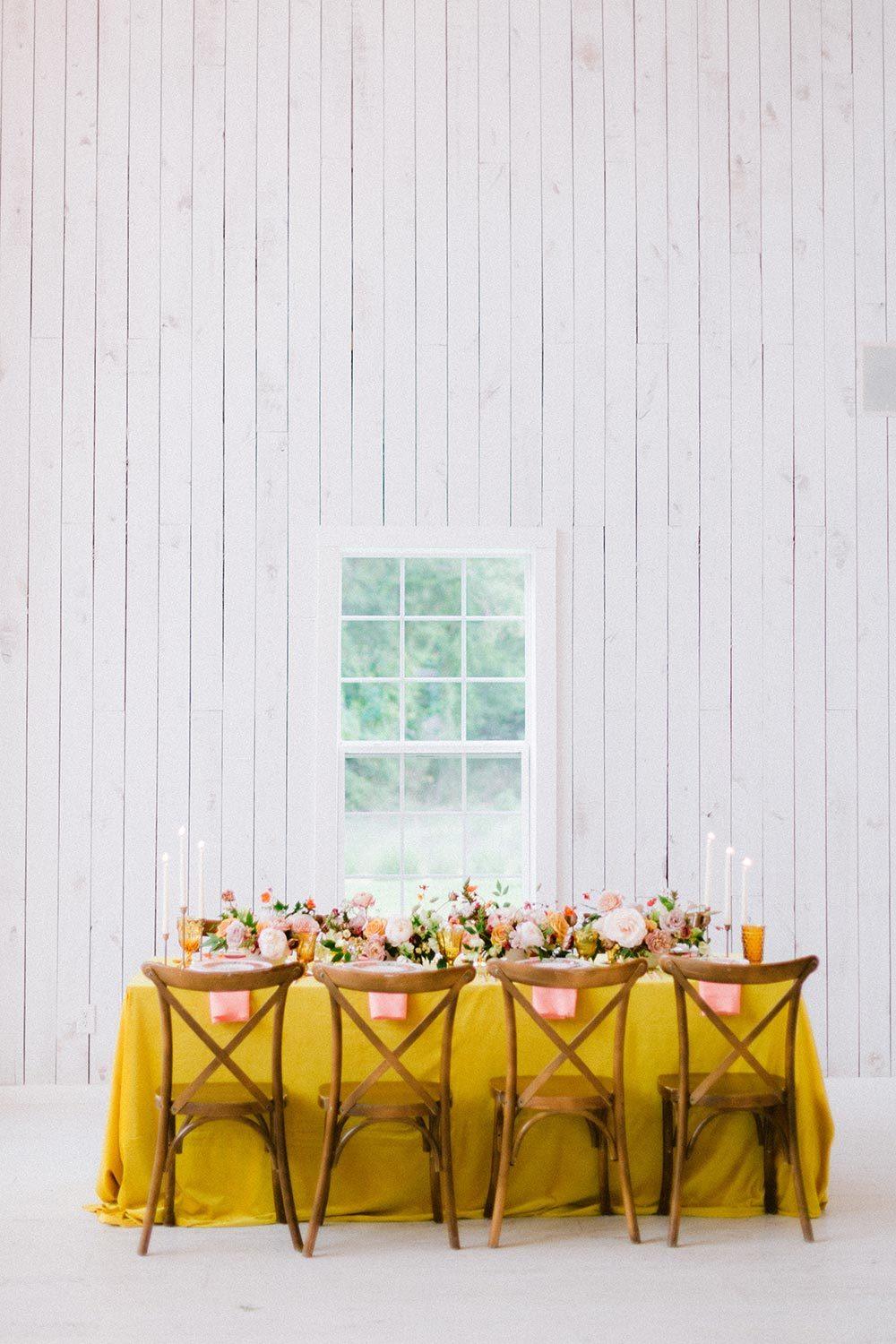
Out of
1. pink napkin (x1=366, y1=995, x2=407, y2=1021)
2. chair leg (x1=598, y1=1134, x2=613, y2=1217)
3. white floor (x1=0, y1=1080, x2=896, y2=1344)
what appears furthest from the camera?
chair leg (x1=598, y1=1134, x2=613, y2=1217)

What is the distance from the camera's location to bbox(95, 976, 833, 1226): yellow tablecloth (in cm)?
363

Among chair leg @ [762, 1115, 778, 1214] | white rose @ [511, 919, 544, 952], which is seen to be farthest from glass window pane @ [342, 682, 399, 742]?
chair leg @ [762, 1115, 778, 1214]

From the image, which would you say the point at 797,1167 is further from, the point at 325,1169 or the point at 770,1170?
the point at 325,1169

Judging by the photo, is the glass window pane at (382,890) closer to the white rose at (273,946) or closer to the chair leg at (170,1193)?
the white rose at (273,946)

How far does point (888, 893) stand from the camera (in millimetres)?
5266

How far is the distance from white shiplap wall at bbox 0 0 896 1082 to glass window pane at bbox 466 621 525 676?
0.22 m

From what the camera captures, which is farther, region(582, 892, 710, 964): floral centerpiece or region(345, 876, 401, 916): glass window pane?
region(345, 876, 401, 916): glass window pane

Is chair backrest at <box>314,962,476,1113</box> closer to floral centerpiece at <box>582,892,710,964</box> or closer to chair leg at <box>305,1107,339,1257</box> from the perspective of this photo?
chair leg at <box>305,1107,339,1257</box>

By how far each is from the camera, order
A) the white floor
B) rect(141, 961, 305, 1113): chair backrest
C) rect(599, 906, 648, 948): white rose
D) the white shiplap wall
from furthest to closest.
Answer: the white shiplap wall, rect(599, 906, 648, 948): white rose, rect(141, 961, 305, 1113): chair backrest, the white floor

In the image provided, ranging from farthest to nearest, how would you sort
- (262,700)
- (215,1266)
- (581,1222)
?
(262,700) < (581,1222) < (215,1266)

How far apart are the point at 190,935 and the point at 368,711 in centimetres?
152

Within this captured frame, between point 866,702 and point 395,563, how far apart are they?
217 centimetres

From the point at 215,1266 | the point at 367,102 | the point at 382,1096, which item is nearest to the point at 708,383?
the point at 367,102

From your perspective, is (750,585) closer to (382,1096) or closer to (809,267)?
(809,267)
